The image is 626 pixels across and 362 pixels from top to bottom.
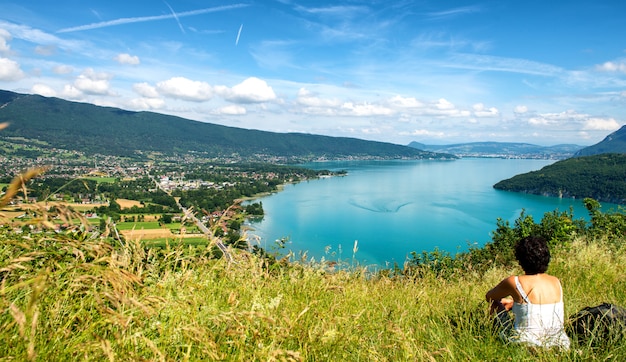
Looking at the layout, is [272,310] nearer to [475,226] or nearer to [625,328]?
[625,328]

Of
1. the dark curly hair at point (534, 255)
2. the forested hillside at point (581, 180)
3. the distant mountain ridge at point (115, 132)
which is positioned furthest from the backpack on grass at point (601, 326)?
the distant mountain ridge at point (115, 132)

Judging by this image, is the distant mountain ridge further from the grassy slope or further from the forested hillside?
the grassy slope

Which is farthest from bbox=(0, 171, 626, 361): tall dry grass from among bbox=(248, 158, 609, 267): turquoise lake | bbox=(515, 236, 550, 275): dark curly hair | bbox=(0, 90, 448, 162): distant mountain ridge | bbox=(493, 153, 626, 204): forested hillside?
bbox=(0, 90, 448, 162): distant mountain ridge

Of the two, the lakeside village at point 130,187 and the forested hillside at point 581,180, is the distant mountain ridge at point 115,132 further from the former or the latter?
the forested hillside at point 581,180

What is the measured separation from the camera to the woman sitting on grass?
8.27 ft

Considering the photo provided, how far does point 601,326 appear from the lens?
220 cm

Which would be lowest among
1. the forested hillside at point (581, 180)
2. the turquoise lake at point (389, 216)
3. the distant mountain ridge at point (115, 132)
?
the turquoise lake at point (389, 216)

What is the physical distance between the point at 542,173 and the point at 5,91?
178 m

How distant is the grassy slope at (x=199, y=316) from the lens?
1.33 m

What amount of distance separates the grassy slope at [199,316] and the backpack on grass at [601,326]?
0.09 m

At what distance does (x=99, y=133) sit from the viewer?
154 meters

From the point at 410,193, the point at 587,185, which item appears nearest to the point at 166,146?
the point at 410,193

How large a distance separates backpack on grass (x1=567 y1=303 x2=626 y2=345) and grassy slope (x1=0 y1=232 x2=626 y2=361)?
90 millimetres

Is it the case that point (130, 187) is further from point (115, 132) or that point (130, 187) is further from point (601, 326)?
point (115, 132)
